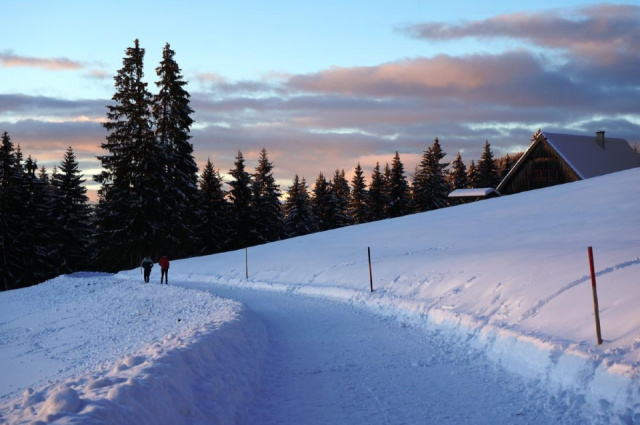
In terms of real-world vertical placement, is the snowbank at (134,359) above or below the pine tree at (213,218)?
below

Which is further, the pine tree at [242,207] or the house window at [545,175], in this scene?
the pine tree at [242,207]

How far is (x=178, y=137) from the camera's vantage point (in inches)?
1949

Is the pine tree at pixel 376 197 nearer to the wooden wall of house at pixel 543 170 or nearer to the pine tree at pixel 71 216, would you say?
the wooden wall of house at pixel 543 170

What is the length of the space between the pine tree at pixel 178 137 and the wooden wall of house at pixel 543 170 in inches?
1232

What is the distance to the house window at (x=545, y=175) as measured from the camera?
47312 mm

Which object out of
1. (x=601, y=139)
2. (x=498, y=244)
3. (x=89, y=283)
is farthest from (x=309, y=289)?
(x=601, y=139)

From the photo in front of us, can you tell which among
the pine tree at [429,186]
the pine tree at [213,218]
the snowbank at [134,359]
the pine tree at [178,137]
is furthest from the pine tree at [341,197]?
the snowbank at [134,359]

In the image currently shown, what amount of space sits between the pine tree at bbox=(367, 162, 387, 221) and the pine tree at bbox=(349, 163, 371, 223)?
0.79 metres

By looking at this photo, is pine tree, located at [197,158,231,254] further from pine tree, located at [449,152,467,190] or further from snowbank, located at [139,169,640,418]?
pine tree, located at [449,152,467,190]

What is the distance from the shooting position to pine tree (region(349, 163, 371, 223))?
74000mm

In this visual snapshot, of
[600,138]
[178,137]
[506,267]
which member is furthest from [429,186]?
[506,267]

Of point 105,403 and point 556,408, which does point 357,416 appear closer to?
point 556,408

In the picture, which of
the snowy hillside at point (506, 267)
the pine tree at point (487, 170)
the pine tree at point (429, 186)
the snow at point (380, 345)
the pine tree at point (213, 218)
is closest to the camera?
the snow at point (380, 345)

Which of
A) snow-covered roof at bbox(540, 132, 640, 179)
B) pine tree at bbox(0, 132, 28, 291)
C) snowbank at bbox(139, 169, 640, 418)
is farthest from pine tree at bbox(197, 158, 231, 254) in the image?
snow-covered roof at bbox(540, 132, 640, 179)
